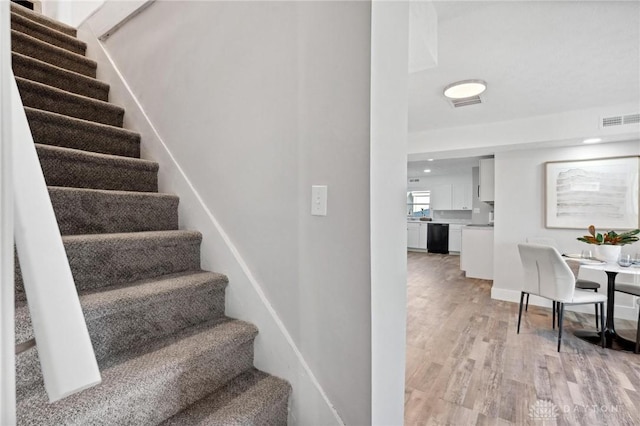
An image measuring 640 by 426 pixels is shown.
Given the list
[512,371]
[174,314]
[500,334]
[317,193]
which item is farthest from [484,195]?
[174,314]

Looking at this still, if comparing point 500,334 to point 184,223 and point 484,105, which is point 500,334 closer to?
point 484,105

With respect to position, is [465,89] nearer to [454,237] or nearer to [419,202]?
[454,237]

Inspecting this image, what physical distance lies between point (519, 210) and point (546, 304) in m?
1.33

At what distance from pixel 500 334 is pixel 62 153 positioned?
383 centimetres

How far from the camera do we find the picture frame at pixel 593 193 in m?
3.62

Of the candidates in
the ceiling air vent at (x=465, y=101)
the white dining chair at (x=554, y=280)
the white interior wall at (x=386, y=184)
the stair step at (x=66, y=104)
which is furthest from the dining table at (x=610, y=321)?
the stair step at (x=66, y=104)

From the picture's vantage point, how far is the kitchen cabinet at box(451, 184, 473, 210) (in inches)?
343

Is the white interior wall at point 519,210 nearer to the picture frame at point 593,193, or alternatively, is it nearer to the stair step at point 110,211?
the picture frame at point 593,193

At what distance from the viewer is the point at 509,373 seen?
91.4 inches

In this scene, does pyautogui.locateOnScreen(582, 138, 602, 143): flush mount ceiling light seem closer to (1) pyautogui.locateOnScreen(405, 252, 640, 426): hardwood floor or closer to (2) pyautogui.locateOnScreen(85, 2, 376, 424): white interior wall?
(1) pyautogui.locateOnScreen(405, 252, 640, 426): hardwood floor

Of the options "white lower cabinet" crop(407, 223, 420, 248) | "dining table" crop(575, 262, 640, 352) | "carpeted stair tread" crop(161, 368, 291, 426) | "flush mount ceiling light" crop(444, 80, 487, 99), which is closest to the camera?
"carpeted stair tread" crop(161, 368, 291, 426)

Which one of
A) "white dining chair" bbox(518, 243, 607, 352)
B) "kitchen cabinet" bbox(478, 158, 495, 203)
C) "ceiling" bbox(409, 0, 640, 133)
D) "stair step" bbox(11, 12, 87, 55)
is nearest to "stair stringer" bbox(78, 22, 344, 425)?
"stair step" bbox(11, 12, 87, 55)

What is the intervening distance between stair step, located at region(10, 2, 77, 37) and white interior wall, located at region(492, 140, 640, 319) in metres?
5.16

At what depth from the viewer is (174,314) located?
126cm
